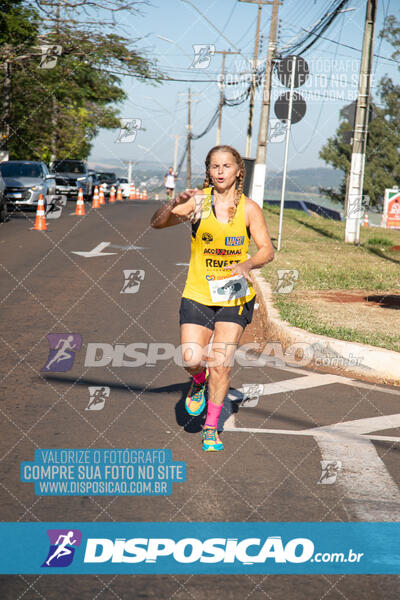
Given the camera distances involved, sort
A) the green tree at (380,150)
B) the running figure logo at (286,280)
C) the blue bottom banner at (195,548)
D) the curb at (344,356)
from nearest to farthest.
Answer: the blue bottom banner at (195,548) < the curb at (344,356) < the running figure logo at (286,280) < the green tree at (380,150)

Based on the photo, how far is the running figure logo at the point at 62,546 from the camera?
3.52m

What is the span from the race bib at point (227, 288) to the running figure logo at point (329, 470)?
1177 mm

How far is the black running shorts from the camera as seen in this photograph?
510 cm

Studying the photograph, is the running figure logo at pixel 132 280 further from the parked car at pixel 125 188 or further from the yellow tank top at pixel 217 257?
the parked car at pixel 125 188

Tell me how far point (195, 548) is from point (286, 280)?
8857 millimetres

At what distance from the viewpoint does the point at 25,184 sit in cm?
2792

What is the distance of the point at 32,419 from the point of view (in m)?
5.49

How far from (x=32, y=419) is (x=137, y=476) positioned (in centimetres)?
126

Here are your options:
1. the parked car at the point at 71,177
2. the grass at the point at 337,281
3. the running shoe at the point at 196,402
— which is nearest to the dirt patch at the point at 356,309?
the grass at the point at 337,281

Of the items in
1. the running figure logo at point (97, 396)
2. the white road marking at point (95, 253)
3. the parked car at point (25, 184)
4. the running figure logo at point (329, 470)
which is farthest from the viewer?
the parked car at point (25, 184)

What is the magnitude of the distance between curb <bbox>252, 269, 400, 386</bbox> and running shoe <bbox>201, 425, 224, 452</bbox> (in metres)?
2.74

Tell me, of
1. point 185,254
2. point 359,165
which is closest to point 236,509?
point 185,254

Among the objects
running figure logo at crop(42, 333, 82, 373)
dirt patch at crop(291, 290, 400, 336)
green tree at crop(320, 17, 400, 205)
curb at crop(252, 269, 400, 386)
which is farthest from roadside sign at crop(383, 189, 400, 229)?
green tree at crop(320, 17, 400, 205)

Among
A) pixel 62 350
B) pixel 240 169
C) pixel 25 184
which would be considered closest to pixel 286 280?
pixel 62 350
